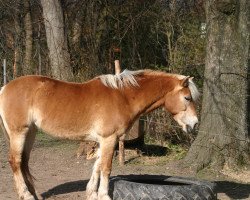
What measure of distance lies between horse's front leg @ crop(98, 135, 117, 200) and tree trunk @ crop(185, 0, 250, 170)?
2278 millimetres

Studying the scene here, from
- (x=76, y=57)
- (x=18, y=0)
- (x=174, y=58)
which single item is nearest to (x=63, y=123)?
(x=174, y=58)

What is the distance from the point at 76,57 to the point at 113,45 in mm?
946

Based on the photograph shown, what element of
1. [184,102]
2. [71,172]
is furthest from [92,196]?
[71,172]

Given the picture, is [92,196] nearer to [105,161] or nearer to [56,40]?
[105,161]

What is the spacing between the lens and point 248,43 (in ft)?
23.0

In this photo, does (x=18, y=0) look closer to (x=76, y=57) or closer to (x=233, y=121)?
(x=76, y=57)

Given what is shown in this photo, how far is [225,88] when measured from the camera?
277 inches

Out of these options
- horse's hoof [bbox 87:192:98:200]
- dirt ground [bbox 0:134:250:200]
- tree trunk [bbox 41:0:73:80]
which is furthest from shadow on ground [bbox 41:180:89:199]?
tree trunk [bbox 41:0:73:80]

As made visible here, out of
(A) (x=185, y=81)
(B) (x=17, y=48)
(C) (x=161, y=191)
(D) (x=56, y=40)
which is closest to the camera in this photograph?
(C) (x=161, y=191)

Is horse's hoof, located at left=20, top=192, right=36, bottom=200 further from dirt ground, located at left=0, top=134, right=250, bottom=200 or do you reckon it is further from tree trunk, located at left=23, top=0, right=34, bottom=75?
tree trunk, located at left=23, top=0, right=34, bottom=75

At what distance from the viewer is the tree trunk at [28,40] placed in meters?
12.3

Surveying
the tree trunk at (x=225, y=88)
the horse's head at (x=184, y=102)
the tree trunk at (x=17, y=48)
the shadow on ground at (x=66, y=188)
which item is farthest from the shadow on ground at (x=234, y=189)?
the tree trunk at (x=17, y=48)

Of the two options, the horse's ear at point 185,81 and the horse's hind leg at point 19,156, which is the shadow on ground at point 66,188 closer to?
the horse's hind leg at point 19,156

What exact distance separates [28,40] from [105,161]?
30.5ft
